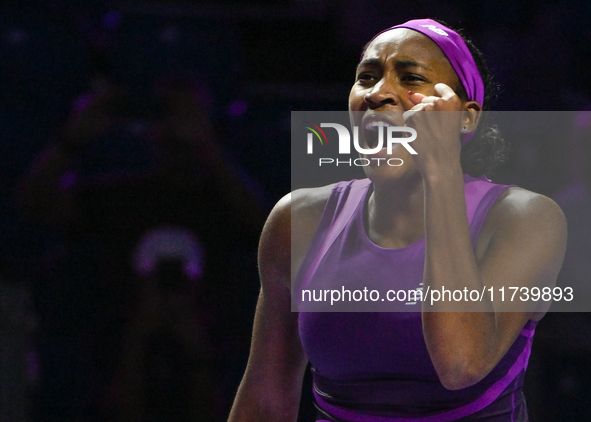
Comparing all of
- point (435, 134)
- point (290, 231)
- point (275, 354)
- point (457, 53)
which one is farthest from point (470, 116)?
point (275, 354)

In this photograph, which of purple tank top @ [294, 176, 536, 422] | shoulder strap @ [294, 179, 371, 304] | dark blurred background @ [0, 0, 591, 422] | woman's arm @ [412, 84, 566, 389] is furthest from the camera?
dark blurred background @ [0, 0, 591, 422]

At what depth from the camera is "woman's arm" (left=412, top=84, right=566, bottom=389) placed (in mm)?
656

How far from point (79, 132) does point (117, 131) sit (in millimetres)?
88

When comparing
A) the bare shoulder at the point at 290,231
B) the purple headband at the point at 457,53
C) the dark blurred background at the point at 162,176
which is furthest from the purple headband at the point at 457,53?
the dark blurred background at the point at 162,176

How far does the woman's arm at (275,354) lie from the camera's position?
94cm

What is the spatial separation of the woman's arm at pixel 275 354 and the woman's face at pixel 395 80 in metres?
0.20

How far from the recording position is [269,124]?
5.49 ft

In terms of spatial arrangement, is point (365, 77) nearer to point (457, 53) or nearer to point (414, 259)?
point (457, 53)

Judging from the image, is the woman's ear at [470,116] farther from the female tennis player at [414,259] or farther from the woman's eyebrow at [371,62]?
the woman's eyebrow at [371,62]

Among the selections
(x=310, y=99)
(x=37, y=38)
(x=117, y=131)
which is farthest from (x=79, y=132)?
(x=310, y=99)

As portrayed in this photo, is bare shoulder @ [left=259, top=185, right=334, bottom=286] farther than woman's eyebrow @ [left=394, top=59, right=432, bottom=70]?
Yes

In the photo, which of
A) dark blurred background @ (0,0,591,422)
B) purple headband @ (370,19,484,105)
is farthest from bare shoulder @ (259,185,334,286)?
dark blurred background @ (0,0,591,422)

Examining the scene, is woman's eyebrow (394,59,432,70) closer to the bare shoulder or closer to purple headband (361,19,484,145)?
purple headband (361,19,484,145)

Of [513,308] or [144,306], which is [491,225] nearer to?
[513,308]
